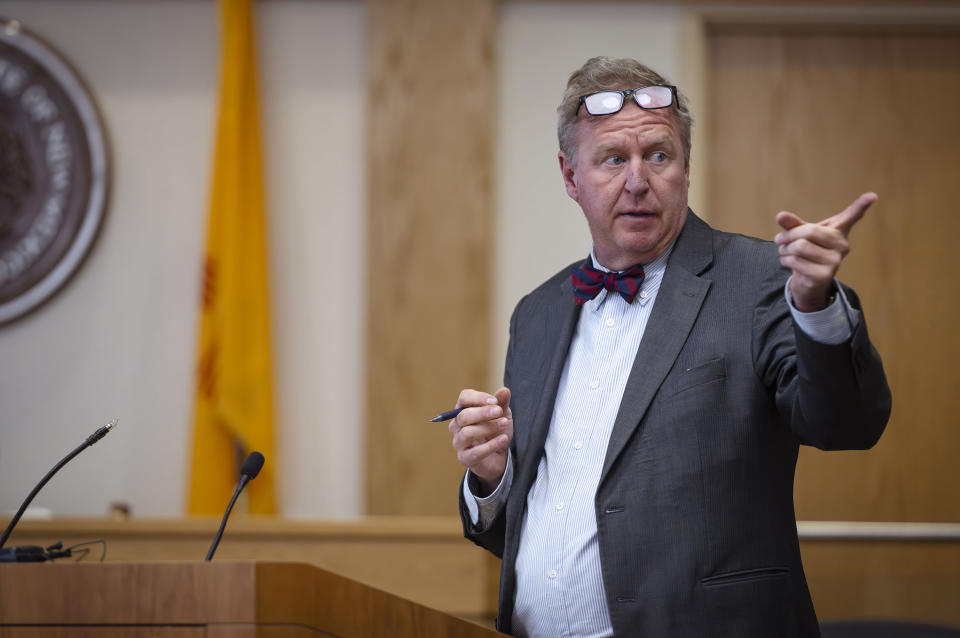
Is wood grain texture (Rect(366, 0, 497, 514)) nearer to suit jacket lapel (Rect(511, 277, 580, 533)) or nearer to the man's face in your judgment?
suit jacket lapel (Rect(511, 277, 580, 533))

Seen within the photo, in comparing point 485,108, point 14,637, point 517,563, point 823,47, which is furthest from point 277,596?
point 823,47

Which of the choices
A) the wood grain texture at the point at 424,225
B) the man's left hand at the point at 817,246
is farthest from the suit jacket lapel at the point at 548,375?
the wood grain texture at the point at 424,225

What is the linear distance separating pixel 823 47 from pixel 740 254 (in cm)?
245

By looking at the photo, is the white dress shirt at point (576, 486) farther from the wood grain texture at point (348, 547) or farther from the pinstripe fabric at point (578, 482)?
the wood grain texture at point (348, 547)

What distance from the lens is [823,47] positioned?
147 inches

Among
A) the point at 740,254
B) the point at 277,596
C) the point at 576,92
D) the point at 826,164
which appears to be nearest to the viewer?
the point at 277,596

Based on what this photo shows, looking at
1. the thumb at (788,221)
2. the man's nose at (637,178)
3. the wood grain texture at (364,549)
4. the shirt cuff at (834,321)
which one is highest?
the man's nose at (637,178)

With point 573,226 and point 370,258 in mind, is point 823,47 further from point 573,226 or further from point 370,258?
point 370,258

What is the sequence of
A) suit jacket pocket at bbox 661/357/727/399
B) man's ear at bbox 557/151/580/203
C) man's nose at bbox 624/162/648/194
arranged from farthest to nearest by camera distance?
man's ear at bbox 557/151/580/203, man's nose at bbox 624/162/648/194, suit jacket pocket at bbox 661/357/727/399

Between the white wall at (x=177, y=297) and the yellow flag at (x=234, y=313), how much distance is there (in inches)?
4.8

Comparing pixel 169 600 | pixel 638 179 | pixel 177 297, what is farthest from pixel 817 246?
pixel 177 297

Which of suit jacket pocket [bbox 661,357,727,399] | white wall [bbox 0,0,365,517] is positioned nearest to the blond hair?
suit jacket pocket [bbox 661,357,727,399]

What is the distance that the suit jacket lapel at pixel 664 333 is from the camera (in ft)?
5.18

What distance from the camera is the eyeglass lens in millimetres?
1780
